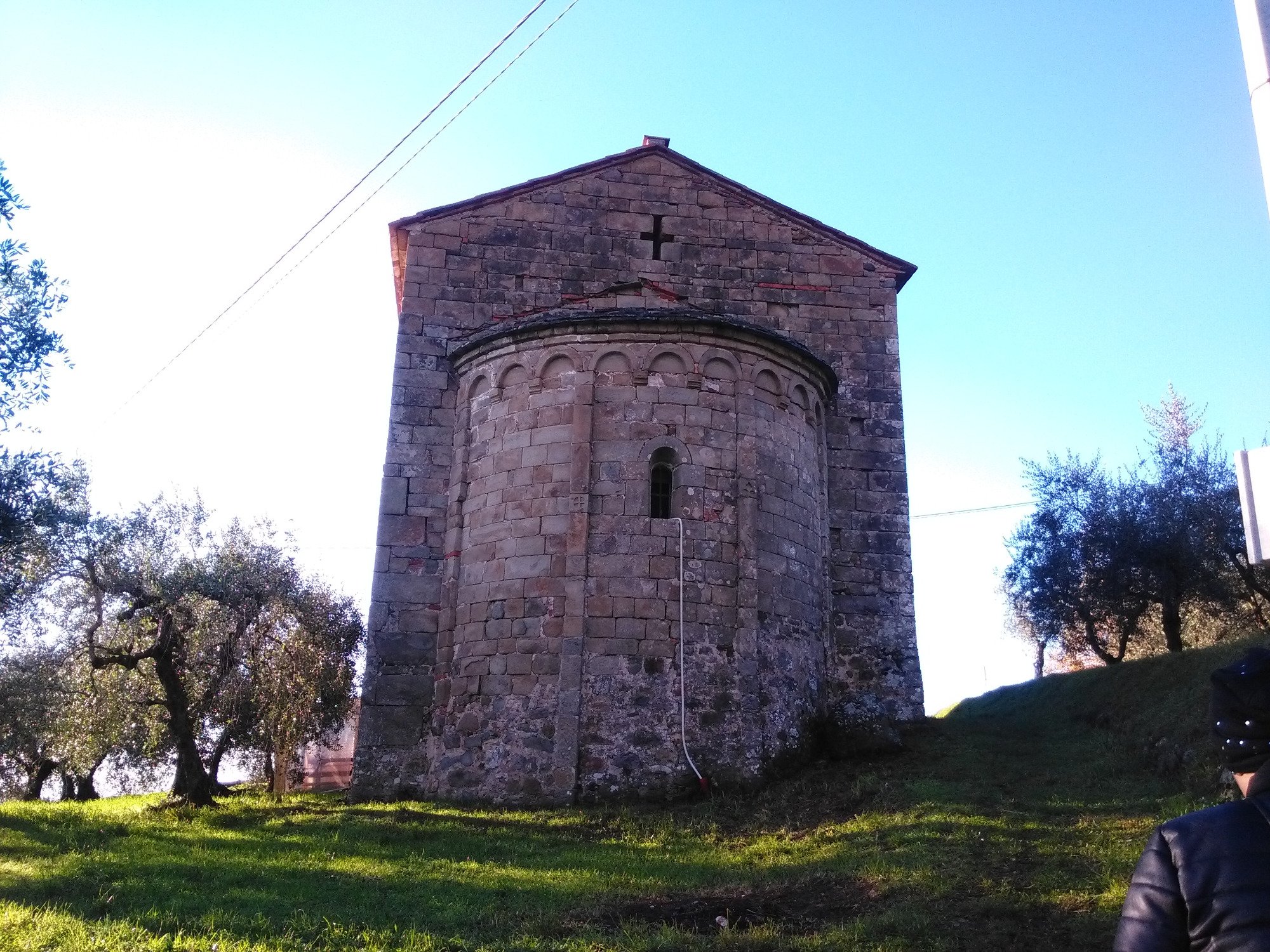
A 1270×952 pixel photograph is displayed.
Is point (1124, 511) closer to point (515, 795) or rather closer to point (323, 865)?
point (515, 795)

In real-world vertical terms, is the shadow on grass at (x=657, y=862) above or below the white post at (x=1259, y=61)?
below

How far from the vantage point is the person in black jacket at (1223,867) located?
2.11 meters

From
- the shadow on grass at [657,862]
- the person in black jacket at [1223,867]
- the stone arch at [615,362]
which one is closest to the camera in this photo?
the person in black jacket at [1223,867]

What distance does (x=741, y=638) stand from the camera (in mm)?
11406

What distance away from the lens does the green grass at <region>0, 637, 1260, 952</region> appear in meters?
5.91

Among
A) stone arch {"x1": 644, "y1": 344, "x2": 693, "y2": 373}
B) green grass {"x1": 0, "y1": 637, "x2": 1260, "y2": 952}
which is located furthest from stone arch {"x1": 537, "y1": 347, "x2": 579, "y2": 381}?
green grass {"x1": 0, "y1": 637, "x2": 1260, "y2": 952}

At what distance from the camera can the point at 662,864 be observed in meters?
8.13

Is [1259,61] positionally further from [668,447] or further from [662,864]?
[668,447]

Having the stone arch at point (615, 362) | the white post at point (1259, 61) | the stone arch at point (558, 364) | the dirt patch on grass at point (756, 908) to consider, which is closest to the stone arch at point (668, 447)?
the stone arch at point (615, 362)

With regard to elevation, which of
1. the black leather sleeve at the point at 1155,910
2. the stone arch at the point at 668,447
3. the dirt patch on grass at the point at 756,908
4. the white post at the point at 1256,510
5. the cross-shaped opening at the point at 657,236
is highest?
the cross-shaped opening at the point at 657,236

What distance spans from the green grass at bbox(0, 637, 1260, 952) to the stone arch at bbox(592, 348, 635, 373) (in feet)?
15.5

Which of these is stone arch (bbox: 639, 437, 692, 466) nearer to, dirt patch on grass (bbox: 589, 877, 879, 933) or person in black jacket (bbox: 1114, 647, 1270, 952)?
dirt patch on grass (bbox: 589, 877, 879, 933)

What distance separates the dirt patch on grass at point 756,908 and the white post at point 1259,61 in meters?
4.46

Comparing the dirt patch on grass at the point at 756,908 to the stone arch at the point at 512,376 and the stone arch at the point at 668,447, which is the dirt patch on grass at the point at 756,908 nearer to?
the stone arch at the point at 668,447
